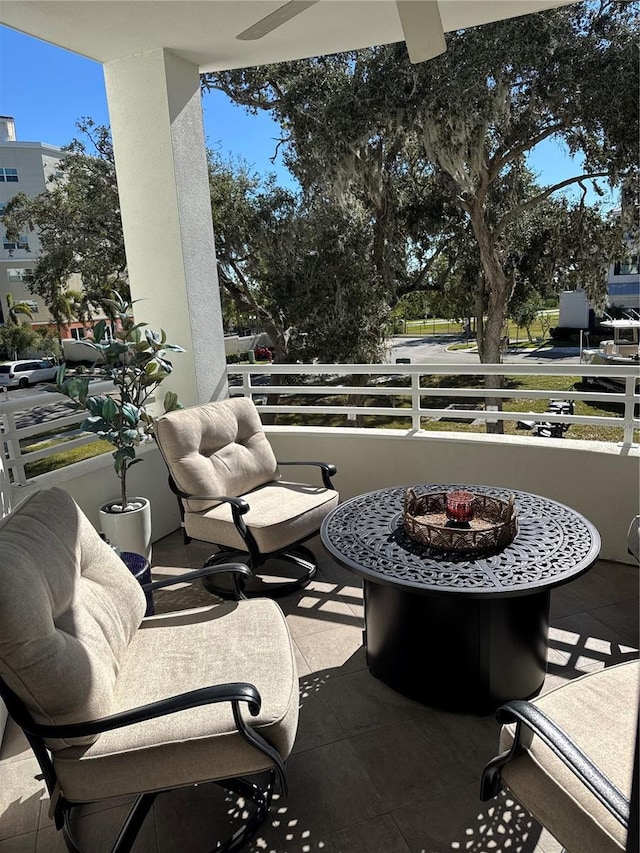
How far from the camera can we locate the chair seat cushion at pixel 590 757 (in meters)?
1.15

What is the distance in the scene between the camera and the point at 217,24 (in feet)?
10.3

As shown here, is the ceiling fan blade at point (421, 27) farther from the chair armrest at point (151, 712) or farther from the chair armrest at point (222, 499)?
the chair armrest at point (151, 712)

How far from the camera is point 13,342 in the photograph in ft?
23.7

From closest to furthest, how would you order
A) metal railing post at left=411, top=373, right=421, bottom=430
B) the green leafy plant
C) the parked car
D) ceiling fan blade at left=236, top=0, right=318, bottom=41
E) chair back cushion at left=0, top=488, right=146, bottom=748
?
chair back cushion at left=0, top=488, right=146, bottom=748
ceiling fan blade at left=236, top=0, right=318, bottom=41
the green leafy plant
metal railing post at left=411, top=373, right=421, bottom=430
the parked car

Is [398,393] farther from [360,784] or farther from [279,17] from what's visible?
[360,784]

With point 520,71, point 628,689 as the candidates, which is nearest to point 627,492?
point 628,689

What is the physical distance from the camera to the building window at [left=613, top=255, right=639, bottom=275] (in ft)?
26.8

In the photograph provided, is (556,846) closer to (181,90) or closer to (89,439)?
(89,439)

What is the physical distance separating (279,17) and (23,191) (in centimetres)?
685

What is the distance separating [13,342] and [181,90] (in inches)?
191

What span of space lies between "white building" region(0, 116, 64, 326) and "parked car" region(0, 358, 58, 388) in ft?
3.79

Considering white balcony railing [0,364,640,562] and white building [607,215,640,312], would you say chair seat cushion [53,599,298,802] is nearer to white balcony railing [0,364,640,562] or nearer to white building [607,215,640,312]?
white balcony railing [0,364,640,562]

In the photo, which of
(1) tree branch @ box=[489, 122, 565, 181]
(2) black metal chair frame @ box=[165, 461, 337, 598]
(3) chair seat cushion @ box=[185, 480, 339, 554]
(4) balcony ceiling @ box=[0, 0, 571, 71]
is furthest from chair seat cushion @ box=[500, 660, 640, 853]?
(1) tree branch @ box=[489, 122, 565, 181]

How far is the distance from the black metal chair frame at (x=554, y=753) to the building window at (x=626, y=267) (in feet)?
27.3
